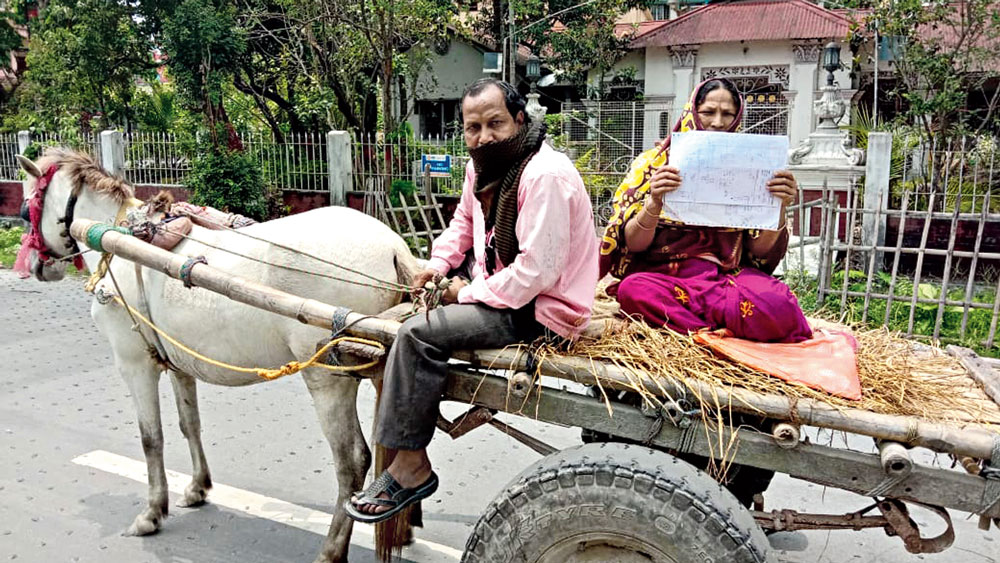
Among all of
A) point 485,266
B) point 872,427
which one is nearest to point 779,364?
point 872,427

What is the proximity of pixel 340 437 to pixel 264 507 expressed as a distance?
93 centimetres

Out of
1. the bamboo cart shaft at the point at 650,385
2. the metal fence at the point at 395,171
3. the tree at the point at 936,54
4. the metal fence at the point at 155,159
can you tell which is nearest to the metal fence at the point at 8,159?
the metal fence at the point at 155,159

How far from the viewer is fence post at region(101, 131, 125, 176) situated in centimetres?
1325

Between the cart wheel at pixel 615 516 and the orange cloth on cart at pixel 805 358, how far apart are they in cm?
42

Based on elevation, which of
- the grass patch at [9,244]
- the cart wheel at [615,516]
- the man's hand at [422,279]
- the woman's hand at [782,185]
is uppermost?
the woman's hand at [782,185]

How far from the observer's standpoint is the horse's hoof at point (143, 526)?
149 inches

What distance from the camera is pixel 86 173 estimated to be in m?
4.04

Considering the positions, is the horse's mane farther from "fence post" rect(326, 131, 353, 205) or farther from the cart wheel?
"fence post" rect(326, 131, 353, 205)

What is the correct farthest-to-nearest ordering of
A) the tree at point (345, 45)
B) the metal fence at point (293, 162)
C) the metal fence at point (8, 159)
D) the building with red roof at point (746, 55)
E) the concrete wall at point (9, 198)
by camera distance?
the building with red roof at point (746, 55)
the metal fence at point (8, 159)
the concrete wall at point (9, 198)
the metal fence at point (293, 162)
the tree at point (345, 45)

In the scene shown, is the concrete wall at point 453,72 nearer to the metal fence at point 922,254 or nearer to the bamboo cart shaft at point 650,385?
the metal fence at point 922,254

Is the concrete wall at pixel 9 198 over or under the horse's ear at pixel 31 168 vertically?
under

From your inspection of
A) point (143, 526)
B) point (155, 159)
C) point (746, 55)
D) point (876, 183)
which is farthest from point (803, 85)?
point (143, 526)

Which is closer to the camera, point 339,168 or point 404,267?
point 404,267

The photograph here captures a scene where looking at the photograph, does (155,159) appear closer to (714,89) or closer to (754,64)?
(714,89)
